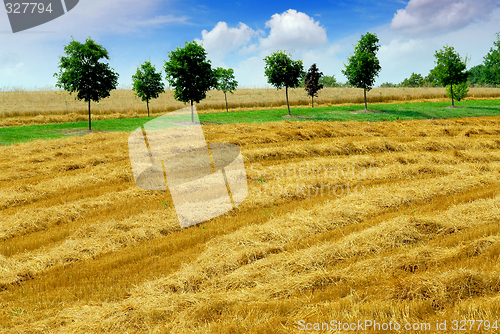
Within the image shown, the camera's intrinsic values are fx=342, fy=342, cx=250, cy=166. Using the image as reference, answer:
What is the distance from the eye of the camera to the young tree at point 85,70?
88.5 ft

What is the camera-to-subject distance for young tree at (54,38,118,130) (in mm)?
26984

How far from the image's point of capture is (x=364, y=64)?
36531 millimetres

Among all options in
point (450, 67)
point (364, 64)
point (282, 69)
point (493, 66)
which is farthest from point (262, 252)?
point (493, 66)

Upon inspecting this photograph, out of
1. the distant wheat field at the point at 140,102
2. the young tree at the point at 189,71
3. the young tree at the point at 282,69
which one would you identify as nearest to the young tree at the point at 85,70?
the young tree at the point at 189,71

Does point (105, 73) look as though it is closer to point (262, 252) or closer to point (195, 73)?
point (195, 73)

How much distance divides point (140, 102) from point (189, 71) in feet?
90.3

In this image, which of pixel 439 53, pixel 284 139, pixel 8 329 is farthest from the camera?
pixel 439 53

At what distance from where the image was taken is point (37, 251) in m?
→ 7.10

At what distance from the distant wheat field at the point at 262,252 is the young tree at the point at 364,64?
26.1 metres

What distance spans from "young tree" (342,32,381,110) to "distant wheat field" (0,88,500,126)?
13.8 m

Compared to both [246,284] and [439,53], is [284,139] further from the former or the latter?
[439,53]

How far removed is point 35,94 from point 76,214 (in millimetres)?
56203

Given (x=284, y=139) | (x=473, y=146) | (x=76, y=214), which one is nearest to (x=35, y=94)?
(x=284, y=139)

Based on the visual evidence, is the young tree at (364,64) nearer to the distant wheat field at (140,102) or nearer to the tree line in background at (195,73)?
the tree line in background at (195,73)
